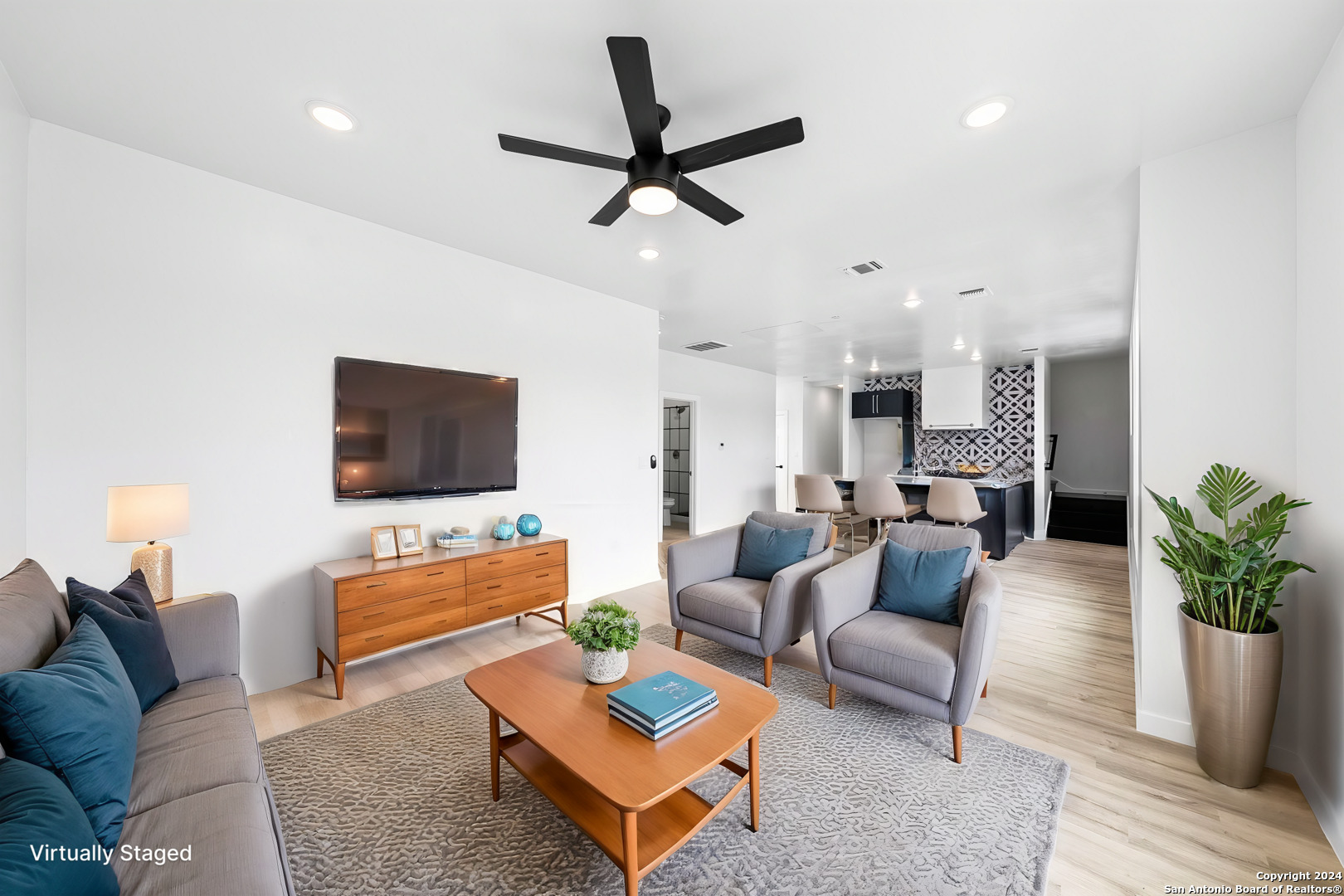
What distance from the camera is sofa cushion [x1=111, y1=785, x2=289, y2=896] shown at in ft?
3.49

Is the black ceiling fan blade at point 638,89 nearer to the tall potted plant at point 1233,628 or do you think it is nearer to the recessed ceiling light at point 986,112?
the recessed ceiling light at point 986,112

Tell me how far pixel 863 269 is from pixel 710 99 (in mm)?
2240

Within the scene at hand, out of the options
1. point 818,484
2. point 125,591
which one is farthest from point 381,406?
point 818,484

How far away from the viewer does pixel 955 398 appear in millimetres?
8008

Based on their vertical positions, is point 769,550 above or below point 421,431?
below

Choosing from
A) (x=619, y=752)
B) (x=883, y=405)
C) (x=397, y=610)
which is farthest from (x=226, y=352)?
(x=883, y=405)

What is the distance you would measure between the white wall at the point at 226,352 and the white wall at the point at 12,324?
0.18ft

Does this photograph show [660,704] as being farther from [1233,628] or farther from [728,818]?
[1233,628]

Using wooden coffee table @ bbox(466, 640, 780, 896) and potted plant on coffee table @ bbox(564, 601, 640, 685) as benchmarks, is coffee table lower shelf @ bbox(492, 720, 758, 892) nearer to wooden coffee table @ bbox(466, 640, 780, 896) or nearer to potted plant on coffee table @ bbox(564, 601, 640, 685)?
wooden coffee table @ bbox(466, 640, 780, 896)

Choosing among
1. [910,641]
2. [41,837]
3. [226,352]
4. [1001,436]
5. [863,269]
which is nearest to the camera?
[41,837]

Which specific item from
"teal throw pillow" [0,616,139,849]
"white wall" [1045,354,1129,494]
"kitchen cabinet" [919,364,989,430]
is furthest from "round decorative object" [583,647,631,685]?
"white wall" [1045,354,1129,494]

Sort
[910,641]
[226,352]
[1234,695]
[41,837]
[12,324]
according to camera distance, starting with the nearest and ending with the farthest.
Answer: [41,837], [1234,695], [12,324], [910,641], [226,352]

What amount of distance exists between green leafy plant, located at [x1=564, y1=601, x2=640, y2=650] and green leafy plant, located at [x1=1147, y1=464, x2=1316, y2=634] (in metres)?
2.15

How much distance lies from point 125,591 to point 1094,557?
309 inches
